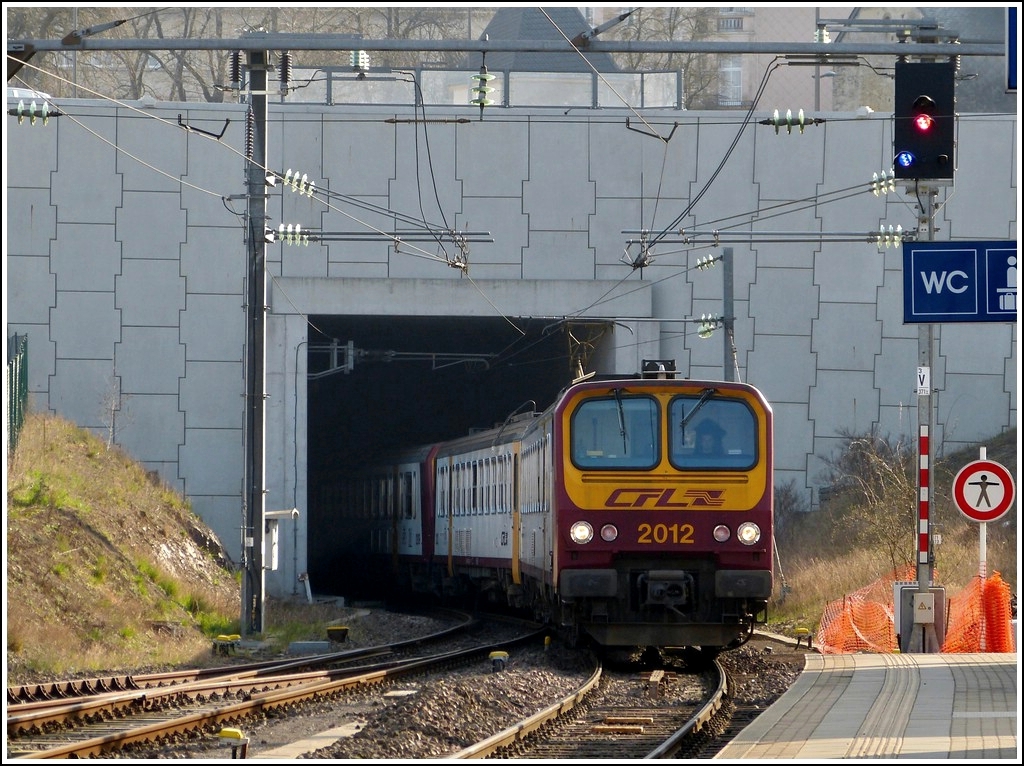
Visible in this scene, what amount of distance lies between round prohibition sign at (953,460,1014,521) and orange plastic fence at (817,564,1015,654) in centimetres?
228

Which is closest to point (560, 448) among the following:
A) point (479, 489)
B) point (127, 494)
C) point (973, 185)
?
point (479, 489)

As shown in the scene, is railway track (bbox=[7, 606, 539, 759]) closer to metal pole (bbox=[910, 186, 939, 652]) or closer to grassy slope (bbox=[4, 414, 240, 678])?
grassy slope (bbox=[4, 414, 240, 678])

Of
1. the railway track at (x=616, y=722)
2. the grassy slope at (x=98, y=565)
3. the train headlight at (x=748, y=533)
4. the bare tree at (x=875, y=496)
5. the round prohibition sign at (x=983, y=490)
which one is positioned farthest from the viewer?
the bare tree at (x=875, y=496)

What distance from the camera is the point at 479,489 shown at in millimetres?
21688

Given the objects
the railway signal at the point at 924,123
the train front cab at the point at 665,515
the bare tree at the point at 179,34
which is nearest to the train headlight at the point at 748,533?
the train front cab at the point at 665,515

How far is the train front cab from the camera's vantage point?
14023 millimetres

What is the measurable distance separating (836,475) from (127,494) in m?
14.8

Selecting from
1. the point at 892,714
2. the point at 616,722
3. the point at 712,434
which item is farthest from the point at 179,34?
the point at 892,714

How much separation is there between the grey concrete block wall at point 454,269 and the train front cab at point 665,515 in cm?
1382

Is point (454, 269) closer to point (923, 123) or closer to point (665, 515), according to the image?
point (665, 515)

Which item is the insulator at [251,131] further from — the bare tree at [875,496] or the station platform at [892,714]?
the bare tree at [875,496]

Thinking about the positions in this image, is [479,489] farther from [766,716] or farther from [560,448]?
[766,716]

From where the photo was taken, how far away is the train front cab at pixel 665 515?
14.0m

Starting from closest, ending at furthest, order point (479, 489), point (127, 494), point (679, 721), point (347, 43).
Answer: point (679, 721), point (347, 43), point (479, 489), point (127, 494)
